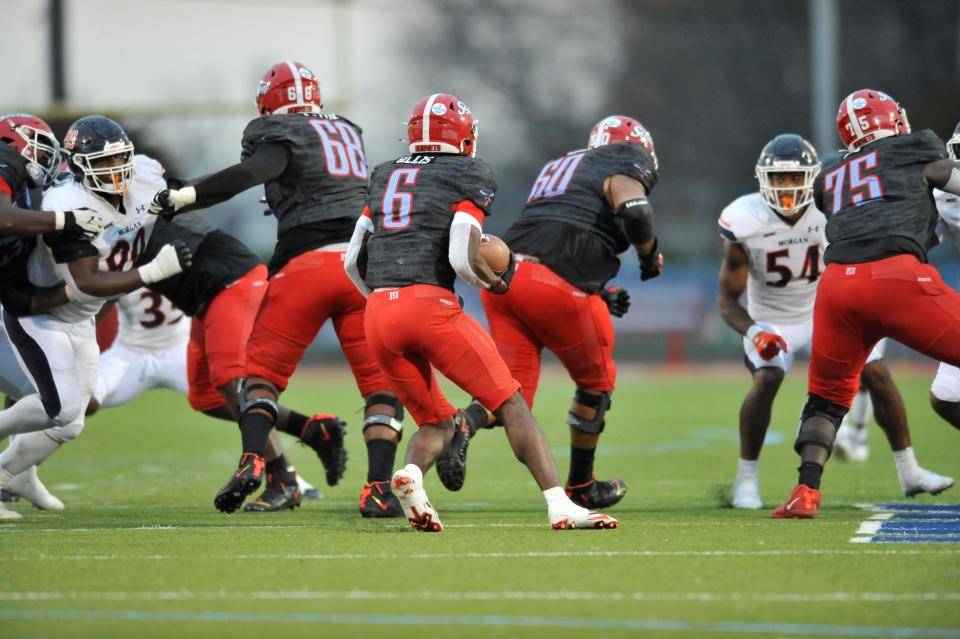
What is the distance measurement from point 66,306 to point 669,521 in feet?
10.5

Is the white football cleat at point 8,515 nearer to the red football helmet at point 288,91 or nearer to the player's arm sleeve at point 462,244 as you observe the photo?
the red football helmet at point 288,91

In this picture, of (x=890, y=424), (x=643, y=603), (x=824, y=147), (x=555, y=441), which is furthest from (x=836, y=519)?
(x=824, y=147)

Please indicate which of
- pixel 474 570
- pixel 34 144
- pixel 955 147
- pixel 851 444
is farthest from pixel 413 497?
pixel 851 444

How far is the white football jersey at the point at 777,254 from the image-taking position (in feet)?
25.8

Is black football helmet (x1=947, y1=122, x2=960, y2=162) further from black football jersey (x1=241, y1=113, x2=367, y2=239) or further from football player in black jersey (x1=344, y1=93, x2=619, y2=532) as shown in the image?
black football jersey (x1=241, y1=113, x2=367, y2=239)

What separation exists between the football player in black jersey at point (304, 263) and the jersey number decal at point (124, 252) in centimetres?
82

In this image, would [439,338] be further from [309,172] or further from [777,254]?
[777,254]

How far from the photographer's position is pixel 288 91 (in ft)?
24.0

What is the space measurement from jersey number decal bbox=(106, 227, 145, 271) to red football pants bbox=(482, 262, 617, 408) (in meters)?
1.90

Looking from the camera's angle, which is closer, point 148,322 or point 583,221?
point 583,221

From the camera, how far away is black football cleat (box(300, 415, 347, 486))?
A: 7.68 m

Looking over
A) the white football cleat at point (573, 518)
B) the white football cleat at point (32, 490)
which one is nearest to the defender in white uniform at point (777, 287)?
the white football cleat at point (573, 518)

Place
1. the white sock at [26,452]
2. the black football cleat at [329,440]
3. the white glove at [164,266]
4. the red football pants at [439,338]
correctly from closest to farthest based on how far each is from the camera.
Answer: the red football pants at [439,338], the white glove at [164,266], the white sock at [26,452], the black football cleat at [329,440]

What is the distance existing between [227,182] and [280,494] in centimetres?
184
